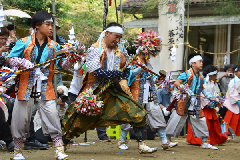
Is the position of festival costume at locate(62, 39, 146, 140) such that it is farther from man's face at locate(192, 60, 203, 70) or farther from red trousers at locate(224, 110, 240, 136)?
red trousers at locate(224, 110, 240, 136)

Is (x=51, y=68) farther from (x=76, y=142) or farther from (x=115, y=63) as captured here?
(x=76, y=142)

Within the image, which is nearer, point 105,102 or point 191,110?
point 105,102

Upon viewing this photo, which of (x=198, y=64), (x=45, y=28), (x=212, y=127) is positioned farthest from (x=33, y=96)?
(x=212, y=127)

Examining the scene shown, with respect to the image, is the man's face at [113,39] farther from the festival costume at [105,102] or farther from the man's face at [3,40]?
the man's face at [3,40]

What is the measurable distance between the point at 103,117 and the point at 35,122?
1907mm

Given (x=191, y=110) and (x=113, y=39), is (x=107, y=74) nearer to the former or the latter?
(x=113, y=39)

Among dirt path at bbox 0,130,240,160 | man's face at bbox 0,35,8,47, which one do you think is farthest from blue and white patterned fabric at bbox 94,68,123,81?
man's face at bbox 0,35,8,47

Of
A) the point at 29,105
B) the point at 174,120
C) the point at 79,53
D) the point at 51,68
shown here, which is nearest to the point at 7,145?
the point at 29,105

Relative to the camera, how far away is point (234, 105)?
359 inches

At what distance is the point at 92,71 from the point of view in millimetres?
5262

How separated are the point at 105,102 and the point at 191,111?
2409mm

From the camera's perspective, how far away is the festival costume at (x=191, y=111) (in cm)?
723

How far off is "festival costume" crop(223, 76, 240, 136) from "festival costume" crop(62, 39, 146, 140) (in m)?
4.32

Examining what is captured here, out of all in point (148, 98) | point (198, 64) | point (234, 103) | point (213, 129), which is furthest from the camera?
point (234, 103)
